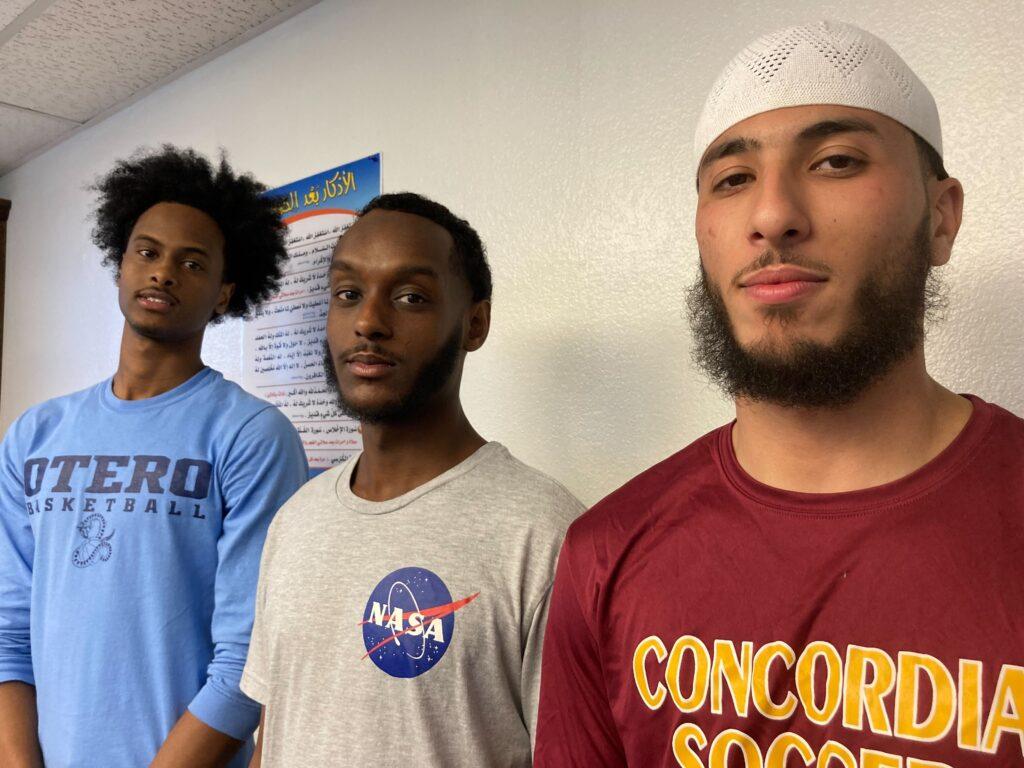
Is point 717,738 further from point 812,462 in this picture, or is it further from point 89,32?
point 89,32

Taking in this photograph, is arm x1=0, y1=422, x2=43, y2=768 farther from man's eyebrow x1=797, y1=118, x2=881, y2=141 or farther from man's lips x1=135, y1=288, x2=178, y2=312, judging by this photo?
man's eyebrow x1=797, y1=118, x2=881, y2=141

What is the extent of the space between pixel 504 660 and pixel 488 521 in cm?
16

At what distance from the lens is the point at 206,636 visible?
1.15 meters

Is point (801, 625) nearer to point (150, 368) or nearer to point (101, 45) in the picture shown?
point (150, 368)

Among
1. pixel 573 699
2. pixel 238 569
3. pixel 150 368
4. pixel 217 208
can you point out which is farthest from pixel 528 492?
pixel 217 208

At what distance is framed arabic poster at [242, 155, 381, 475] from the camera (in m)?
1.65

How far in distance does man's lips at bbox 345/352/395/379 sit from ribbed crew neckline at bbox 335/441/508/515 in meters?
0.16

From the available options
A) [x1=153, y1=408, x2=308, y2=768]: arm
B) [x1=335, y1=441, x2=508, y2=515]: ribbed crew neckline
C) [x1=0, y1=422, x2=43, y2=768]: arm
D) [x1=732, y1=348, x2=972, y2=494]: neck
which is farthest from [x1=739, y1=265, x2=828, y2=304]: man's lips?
[x1=0, y1=422, x2=43, y2=768]: arm

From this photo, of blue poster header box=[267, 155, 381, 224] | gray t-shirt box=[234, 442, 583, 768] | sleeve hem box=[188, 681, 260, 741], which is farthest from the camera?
blue poster header box=[267, 155, 381, 224]

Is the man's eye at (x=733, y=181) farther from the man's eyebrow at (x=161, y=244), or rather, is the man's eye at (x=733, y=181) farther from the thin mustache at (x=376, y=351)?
the man's eyebrow at (x=161, y=244)

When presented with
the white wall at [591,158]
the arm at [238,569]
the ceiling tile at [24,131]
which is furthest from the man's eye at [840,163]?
the ceiling tile at [24,131]

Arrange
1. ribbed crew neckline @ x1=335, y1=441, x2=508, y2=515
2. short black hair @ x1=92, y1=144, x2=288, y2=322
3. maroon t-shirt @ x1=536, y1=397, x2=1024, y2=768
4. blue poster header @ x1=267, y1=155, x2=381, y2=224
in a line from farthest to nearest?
blue poster header @ x1=267, y1=155, x2=381, y2=224 < short black hair @ x1=92, y1=144, x2=288, y2=322 < ribbed crew neckline @ x1=335, y1=441, x2=508, y2=515 < maroon t-shirt @ x1=536, y1=397, x2=1024, y2=768

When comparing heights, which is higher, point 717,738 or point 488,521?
point 488,521

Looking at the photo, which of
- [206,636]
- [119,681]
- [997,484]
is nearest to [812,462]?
[997,484]
